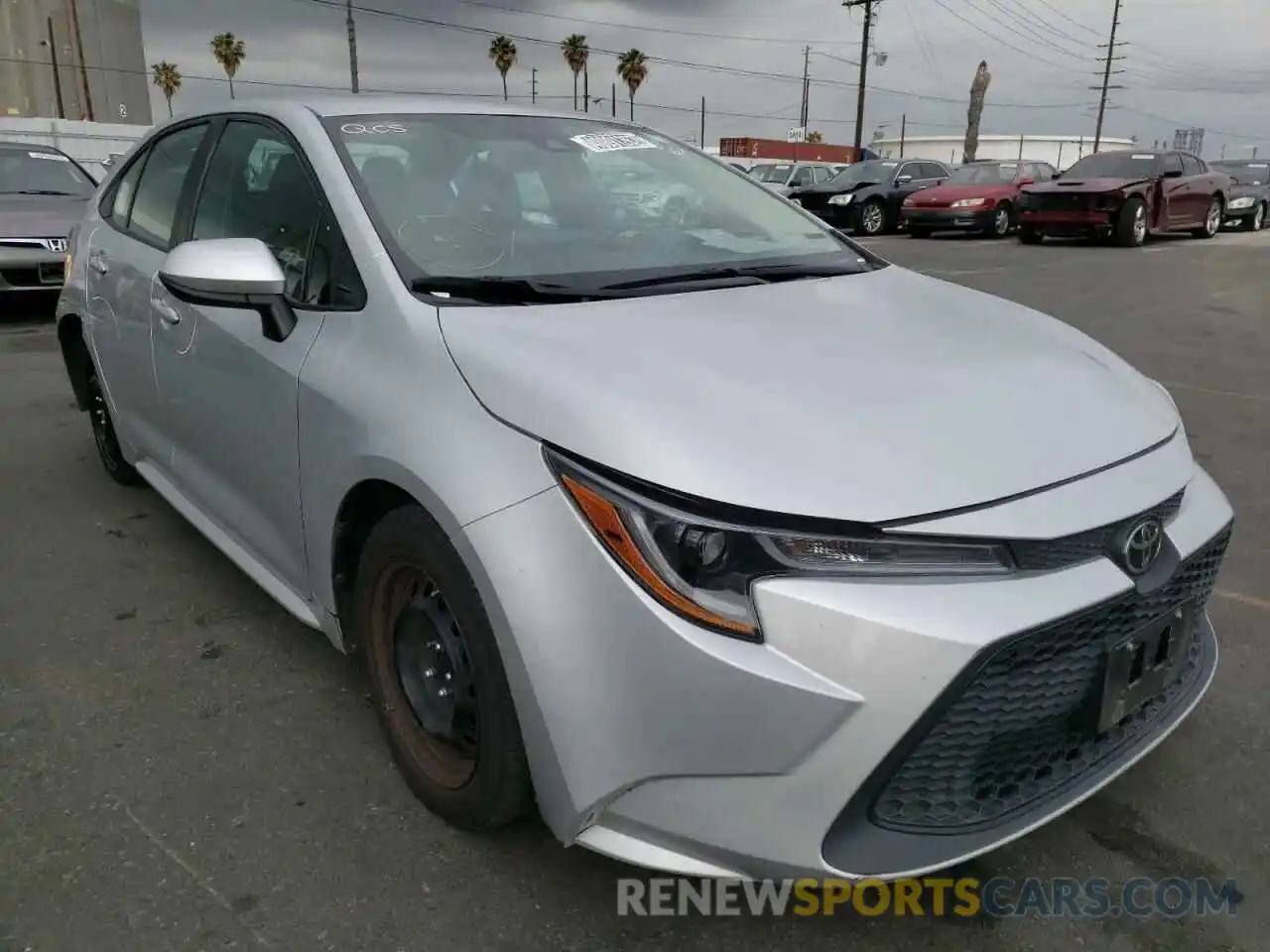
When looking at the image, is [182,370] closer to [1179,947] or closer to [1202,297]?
[1179,947]

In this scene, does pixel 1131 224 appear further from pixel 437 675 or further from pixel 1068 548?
pixel 437 675

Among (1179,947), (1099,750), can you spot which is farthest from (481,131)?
(1179,947)

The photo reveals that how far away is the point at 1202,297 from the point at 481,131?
9953 millimetres

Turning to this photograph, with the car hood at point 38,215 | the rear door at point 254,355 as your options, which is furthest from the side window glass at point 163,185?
the car hood at point 38,215

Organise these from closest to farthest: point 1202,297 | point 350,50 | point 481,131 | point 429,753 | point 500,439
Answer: point 500,439 → point 429,753 → point 481,131 → point 1202,297 → point 350,50

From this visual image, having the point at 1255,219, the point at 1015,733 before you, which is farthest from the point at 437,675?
the point at 1255,219

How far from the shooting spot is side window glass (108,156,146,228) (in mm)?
3775

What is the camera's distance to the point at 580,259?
2504 millimetres

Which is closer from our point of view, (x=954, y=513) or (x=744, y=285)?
(x=954, y=513)

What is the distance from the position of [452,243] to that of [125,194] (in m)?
2.16

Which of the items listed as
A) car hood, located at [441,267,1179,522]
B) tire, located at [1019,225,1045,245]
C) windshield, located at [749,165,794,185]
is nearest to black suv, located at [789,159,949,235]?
windshield, located at [749,165,794,185]

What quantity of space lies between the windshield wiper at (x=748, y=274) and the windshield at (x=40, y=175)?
9131 millimetres

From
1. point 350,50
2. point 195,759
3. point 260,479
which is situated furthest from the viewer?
point 350,50

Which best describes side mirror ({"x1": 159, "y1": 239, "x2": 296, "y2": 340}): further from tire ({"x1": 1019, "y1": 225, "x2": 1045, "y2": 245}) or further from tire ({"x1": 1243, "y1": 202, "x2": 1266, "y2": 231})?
tire ({"x1": 1243, "y1": 202, "x2": 1266, "y2": 231})
